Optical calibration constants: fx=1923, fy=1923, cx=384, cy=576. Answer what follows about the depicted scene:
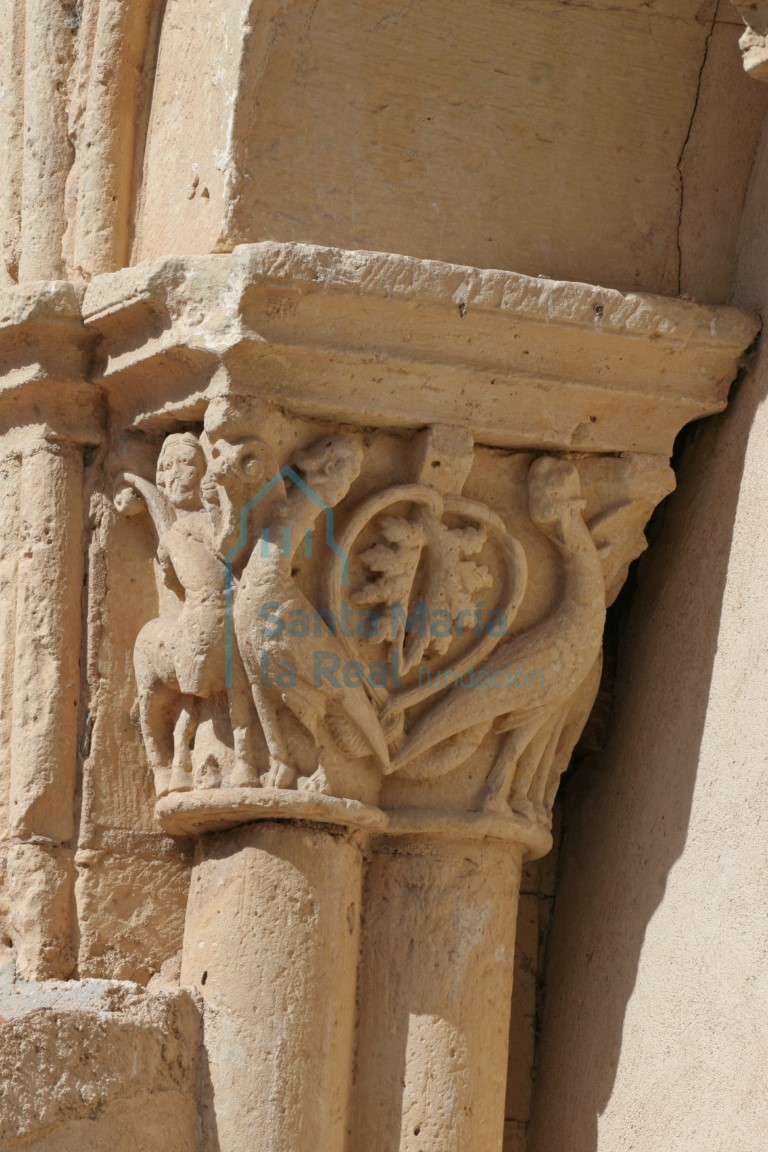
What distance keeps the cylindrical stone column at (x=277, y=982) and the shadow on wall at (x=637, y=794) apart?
39cm

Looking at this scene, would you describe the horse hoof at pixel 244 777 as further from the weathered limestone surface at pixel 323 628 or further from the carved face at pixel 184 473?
the carved face at pixel 184 473

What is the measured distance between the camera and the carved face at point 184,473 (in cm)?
259

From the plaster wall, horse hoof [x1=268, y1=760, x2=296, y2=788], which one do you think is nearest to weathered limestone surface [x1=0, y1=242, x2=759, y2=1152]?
horse hoof [x1=268, y1=760, x2=296, y2=788]

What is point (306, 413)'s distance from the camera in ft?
8.36

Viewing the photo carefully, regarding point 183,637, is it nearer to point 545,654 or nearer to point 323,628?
point 323,628

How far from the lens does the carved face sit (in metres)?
2.59

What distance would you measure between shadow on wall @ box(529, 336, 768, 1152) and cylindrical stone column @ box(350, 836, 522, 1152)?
0.17 m

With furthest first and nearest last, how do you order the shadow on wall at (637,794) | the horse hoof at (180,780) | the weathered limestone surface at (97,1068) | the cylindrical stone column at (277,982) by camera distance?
the shadow on wall at (637,794), the horse hoof at (180,780), the cylindrical stone column at (277,982), the weathered limestone surface at (97,1068)

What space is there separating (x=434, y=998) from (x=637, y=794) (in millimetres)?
449

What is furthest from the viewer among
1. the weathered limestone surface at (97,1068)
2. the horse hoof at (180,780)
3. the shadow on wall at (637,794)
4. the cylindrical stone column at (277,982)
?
the shadow on wall at (637,794)

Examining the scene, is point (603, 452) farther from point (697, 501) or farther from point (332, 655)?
point (332, 655)

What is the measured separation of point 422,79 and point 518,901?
1187 mm

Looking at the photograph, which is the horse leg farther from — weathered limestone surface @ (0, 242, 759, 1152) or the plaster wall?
A: the plaster wall

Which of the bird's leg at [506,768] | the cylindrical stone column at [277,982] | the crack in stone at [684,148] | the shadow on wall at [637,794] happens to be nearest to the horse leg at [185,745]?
the cylindrical stone column at [277,982]
